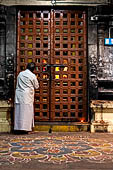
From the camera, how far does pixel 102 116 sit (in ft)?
25.2

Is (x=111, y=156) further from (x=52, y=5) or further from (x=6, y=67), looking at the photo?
(x=52, y=5)

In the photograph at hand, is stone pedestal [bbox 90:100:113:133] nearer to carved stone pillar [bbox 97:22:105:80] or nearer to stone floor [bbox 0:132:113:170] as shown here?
carved stone pillar [bbox 97:22:105:80]

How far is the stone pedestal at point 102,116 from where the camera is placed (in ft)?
25.0

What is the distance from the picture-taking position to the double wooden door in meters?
8.13

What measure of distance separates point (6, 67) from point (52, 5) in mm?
2456

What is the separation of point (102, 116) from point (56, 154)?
340cm

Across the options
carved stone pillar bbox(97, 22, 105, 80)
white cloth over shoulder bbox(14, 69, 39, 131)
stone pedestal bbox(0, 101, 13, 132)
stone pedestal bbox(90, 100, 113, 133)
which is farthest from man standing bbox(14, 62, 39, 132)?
carved stone pillar bbox(97, 22, 105, 80)

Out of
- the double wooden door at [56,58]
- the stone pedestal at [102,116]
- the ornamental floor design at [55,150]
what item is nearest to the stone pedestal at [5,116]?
the double wooden door at [56,58]

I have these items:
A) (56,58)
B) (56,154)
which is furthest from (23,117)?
(56,154)

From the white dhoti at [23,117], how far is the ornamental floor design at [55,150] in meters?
0.95

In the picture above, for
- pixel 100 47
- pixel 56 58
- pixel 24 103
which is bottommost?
pixel 24 103

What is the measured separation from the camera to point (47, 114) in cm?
812

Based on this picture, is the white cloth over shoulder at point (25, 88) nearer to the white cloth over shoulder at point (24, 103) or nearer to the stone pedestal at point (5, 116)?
the white cloth over shoulder at point (24, 103)

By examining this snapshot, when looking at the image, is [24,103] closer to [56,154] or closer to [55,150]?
[55,150]
